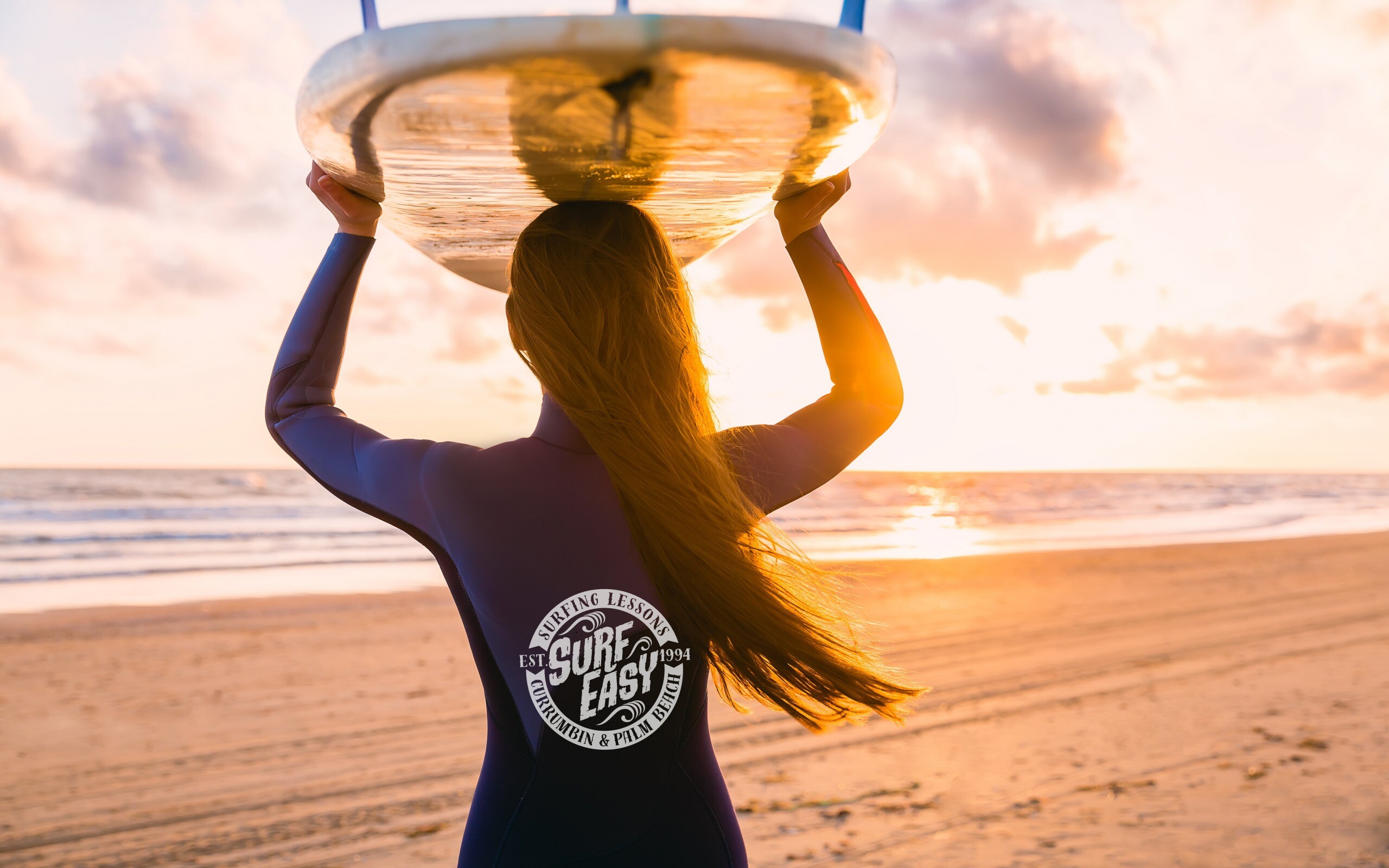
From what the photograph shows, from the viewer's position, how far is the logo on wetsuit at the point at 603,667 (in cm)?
124

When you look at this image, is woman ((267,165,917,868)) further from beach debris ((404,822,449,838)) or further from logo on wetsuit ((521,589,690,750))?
beach debris ((404,822,449,838))

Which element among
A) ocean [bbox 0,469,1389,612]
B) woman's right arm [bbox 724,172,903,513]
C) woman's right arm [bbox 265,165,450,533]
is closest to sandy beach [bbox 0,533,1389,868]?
woman's right arm [bbox 724,172,903,513]

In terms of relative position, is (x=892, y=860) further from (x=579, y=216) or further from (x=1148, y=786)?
(x=579, y=216)

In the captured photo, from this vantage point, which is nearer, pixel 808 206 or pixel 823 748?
pixel 808 206

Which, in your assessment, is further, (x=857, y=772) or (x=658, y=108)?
(x=857, y=772)

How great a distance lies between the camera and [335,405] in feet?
4.54

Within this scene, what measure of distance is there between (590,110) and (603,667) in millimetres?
758

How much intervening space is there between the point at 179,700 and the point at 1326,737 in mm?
7554

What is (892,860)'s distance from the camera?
373 cm

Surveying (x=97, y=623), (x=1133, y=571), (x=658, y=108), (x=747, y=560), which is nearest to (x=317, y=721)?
(x=97, y=623)

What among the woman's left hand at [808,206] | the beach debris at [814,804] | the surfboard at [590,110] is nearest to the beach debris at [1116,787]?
the beach debris at [814,804]

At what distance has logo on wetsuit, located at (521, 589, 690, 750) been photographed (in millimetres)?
1243

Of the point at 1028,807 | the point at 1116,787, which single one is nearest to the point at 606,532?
the point at 1028,807

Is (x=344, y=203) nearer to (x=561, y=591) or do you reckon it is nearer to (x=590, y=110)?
(x=590, y=110)
